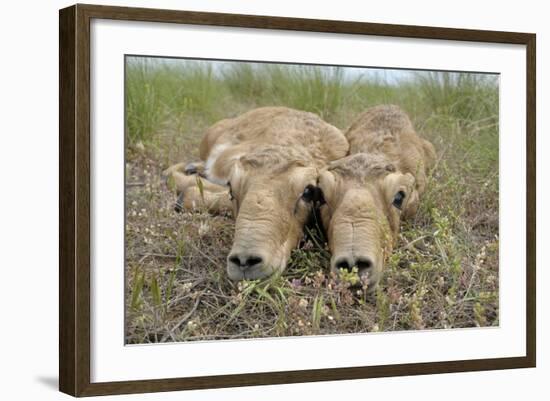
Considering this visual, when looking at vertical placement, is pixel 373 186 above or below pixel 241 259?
above

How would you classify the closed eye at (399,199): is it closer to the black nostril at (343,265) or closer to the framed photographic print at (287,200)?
the framed photographic print at (287,200)

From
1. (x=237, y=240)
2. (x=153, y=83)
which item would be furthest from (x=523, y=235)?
(x=153, y=83)

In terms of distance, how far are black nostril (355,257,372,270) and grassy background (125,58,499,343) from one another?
165 millimetres

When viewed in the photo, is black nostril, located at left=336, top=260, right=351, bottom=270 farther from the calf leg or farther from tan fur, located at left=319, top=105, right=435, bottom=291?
the calf leg

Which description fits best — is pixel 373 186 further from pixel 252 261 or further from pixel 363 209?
pixel 252 261

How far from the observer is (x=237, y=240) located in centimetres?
723

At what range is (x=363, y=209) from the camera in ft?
24.7

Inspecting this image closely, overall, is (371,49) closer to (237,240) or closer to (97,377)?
(237,240)

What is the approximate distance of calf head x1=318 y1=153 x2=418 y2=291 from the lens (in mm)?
7445

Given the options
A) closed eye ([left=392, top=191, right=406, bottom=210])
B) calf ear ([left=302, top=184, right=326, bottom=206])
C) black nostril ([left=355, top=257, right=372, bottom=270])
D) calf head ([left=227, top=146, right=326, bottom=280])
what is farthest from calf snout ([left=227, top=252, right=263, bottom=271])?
closed eye ([left=392, top=191, right=406, bottom=210])

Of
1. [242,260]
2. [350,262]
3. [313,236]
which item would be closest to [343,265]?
[350,262]

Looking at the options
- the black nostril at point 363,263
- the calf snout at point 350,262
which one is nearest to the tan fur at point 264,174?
the calf snout at point 350,262

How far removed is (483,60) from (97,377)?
10.6ft

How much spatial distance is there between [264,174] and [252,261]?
1.83ft
